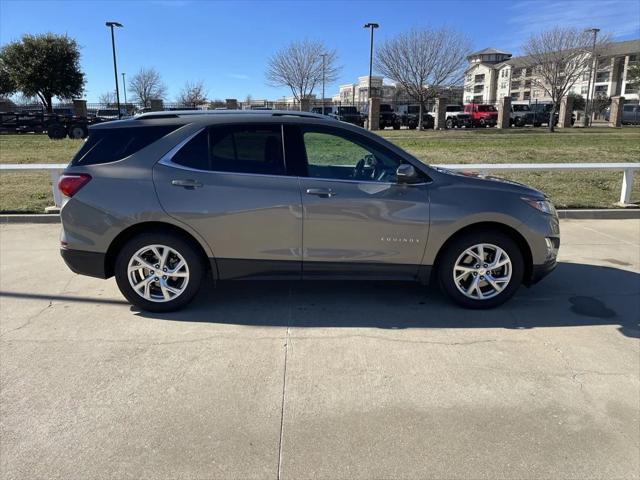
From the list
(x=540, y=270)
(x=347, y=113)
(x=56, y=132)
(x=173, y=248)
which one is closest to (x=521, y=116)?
(x=347, y=113)

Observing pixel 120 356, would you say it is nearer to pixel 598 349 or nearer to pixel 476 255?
pixel 476 255

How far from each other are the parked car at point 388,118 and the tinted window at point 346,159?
37148mm

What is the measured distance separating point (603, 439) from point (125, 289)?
12.3ft

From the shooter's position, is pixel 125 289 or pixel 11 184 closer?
pixel 125 289

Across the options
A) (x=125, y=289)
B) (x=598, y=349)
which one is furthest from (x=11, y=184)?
(x=598, y=349)

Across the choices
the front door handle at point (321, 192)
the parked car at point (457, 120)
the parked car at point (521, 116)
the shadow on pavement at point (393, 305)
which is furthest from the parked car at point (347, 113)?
the front door handle at point (321, 192)

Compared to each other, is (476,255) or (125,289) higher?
(476,255)

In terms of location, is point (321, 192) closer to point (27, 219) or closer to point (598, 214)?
point (27, 219)

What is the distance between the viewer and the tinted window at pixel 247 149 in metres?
4.40

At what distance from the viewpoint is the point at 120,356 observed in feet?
12.4

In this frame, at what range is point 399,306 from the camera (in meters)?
4.77

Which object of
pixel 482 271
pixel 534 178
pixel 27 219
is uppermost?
pixel 534 178

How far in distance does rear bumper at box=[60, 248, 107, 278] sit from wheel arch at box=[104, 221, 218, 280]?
0.05m

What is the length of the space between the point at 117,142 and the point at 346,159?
204cm
